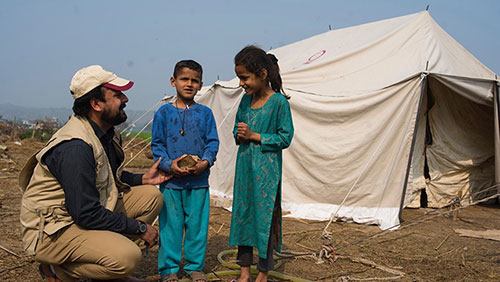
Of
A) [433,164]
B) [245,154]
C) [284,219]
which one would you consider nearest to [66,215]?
[245,154]

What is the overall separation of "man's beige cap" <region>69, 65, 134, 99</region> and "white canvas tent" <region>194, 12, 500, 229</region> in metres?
2.66

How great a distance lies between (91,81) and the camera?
2.31 m

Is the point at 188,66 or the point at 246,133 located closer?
the point at 246,133

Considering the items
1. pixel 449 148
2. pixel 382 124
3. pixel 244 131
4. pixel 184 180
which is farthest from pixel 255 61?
pixel 449 148

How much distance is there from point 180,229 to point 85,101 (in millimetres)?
1000

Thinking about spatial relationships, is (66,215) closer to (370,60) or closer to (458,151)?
(370,60)

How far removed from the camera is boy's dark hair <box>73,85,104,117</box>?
232 centimetres

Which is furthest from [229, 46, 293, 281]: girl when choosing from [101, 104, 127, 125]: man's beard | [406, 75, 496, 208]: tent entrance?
[406, 75, 496, 208]: tent entrance

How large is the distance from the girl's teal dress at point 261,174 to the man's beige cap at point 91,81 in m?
0.84

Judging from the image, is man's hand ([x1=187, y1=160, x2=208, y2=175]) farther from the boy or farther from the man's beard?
the man's beard

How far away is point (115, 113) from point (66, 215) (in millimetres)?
591

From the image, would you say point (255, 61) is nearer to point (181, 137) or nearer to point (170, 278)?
point (181, 137)

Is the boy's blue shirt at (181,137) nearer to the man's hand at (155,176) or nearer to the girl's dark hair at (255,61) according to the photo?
the man's hand at (155,176)

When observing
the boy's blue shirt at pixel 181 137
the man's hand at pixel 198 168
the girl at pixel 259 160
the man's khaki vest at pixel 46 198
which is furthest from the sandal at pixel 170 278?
the man's khaki vest at pixel 46 198
